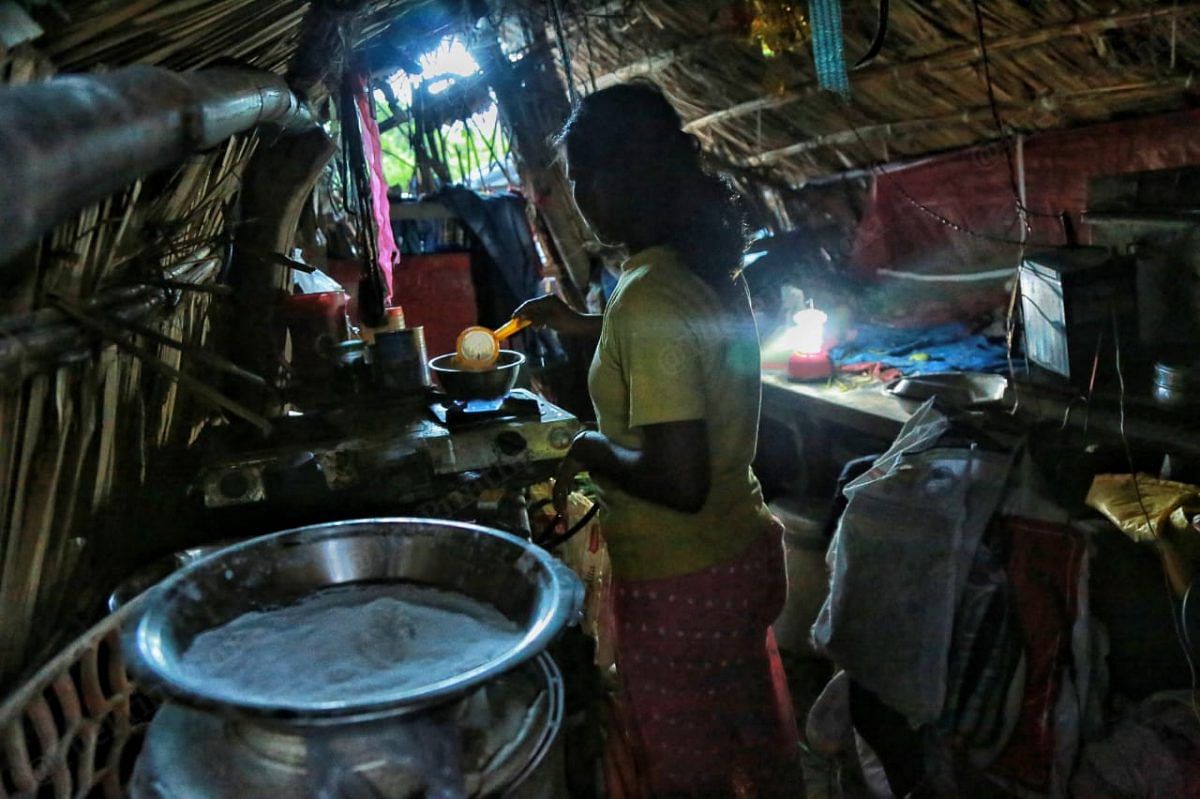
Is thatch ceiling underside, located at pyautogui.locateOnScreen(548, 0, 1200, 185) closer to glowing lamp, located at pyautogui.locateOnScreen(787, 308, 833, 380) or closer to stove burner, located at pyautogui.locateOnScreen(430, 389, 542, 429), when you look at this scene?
glowing lamp, located at pyautogui.locateOnScreen(787, 308, 833, 380)

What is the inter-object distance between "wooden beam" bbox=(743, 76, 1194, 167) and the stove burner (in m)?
2.82

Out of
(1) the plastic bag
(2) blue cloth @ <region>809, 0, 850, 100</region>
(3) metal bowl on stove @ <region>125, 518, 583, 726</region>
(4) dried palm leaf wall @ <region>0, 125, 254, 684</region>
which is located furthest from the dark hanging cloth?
(3) metal bowl on stove @ <region>125, 518, 583, 726</region>

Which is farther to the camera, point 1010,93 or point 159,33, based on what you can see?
point 1010,93

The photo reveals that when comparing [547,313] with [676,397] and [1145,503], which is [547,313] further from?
[1145,503]

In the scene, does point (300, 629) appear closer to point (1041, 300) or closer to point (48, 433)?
point (48, 433)

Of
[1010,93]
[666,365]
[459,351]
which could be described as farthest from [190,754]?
[1010,93]

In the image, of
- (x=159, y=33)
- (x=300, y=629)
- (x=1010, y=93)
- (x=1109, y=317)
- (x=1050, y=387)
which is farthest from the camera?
(x=1010, y=93)

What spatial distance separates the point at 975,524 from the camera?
2.57 meters

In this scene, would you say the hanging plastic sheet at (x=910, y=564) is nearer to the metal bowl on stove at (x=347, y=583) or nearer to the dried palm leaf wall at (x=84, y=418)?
the metal bowl on stove at (x=347, y=583)

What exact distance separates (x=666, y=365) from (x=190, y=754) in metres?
1.08

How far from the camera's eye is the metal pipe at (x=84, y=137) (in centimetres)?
73

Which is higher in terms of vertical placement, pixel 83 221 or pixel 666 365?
pixel 83 221

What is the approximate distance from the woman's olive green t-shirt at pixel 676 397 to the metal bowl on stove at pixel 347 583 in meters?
0.49

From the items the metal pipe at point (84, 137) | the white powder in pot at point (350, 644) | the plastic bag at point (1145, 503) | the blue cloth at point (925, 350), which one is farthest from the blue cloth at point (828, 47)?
the white powder in pot at point (350, 644)
